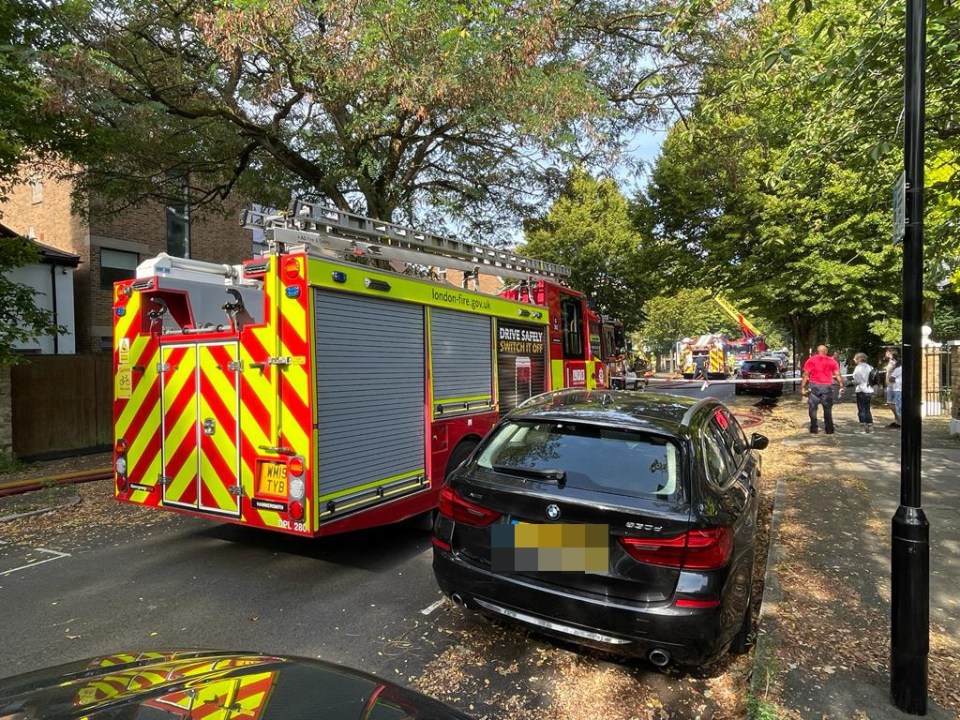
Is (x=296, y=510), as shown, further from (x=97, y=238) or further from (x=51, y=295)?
(x=97, y=238)

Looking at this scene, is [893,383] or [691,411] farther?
[893,383]

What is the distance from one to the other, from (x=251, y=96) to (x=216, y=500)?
23.8ft

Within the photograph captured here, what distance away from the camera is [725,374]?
107 ft

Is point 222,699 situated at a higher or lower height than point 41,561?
higher

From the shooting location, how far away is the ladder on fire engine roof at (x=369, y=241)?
194 inches

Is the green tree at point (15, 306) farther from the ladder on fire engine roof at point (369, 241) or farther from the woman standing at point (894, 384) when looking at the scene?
the woman standing at point (894, 384)

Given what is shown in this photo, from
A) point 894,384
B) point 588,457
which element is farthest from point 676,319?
point 588,457

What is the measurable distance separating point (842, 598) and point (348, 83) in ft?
25.8

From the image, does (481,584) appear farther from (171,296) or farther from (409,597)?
(171,296)

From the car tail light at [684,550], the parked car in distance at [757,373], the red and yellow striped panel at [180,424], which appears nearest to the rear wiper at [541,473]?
the car tail light at [684,550]

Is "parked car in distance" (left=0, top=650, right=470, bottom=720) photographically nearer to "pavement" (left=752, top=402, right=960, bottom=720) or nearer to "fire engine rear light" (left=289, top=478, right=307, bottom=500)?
"pavement" (left=752, top=402, right=960, bottom=720)

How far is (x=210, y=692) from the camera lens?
171 cm

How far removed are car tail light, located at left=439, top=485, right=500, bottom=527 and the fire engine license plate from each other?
1.46 meters

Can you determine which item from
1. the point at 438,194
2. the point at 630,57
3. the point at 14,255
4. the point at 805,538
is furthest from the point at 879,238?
the point at 14,255
